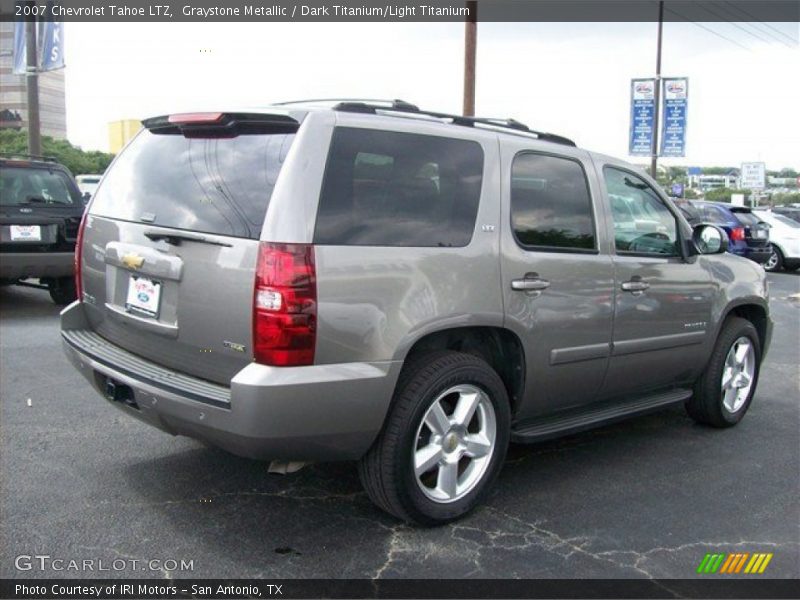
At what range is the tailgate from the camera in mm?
3166

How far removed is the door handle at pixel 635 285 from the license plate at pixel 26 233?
23.2 feet

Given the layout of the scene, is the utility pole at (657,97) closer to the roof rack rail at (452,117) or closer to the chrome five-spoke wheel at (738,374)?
the chrome five-spoke wheel at (738,374)

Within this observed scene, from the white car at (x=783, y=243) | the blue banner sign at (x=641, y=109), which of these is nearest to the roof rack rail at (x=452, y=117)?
the white car at (x=783, y=243)

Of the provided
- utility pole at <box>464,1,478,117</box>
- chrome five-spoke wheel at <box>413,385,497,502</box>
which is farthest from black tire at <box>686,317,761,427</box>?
utility pole at <box>464,1,478,117</box>

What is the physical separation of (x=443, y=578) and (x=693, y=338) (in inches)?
104

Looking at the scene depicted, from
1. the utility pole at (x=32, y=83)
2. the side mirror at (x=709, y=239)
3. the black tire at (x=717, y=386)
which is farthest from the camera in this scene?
the utility pole at (x=32, y=83)

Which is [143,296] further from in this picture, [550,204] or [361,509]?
[550,204]

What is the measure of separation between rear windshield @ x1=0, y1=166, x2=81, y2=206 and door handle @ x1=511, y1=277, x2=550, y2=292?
23.8 ft

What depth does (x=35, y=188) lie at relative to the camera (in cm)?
927

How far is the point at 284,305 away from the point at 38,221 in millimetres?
7003

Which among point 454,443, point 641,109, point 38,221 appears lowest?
point 454,443

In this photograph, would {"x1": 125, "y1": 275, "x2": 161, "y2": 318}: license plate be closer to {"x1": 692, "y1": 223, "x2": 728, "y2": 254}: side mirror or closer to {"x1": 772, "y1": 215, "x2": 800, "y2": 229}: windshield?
{"x1": 692, "y1": 223, "x2": 728, "y2": 254}: side mirror

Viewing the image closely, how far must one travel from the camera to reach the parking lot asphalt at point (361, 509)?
329 cm

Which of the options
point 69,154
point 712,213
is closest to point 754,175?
point 712,213
